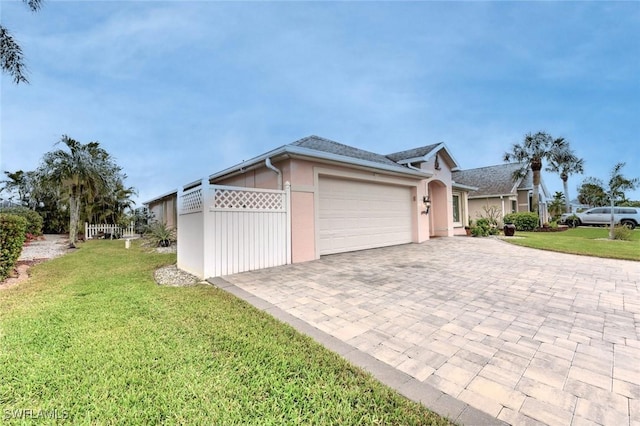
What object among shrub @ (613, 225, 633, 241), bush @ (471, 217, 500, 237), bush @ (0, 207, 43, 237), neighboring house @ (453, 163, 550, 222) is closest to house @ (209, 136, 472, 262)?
bush @ (471, 217, 500, 237)

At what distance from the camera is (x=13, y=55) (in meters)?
6.33

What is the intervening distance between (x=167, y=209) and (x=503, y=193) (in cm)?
2732

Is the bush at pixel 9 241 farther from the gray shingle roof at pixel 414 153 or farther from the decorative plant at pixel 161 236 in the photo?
the gray shingle roof at pixel 414 153

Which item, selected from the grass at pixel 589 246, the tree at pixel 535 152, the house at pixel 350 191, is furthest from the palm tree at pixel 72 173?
the tree at pixel 535 152

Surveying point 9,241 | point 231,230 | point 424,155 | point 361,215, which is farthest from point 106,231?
point 424,155

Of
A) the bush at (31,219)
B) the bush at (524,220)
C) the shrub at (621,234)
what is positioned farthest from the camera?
the bush at (524,220)

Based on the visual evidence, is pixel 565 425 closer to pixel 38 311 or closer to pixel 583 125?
pixel 38 311

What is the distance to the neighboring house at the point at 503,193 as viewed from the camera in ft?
73.3

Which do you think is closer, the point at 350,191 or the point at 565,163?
the point at 350,191

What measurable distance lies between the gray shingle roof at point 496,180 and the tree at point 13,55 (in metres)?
24.8

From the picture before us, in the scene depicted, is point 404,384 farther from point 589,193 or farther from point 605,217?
point 589,193

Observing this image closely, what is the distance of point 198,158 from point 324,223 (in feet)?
46.0

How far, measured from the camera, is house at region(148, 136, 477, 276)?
290 inches

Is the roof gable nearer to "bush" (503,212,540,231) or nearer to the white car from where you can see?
"bush" (503,212,540,231)
